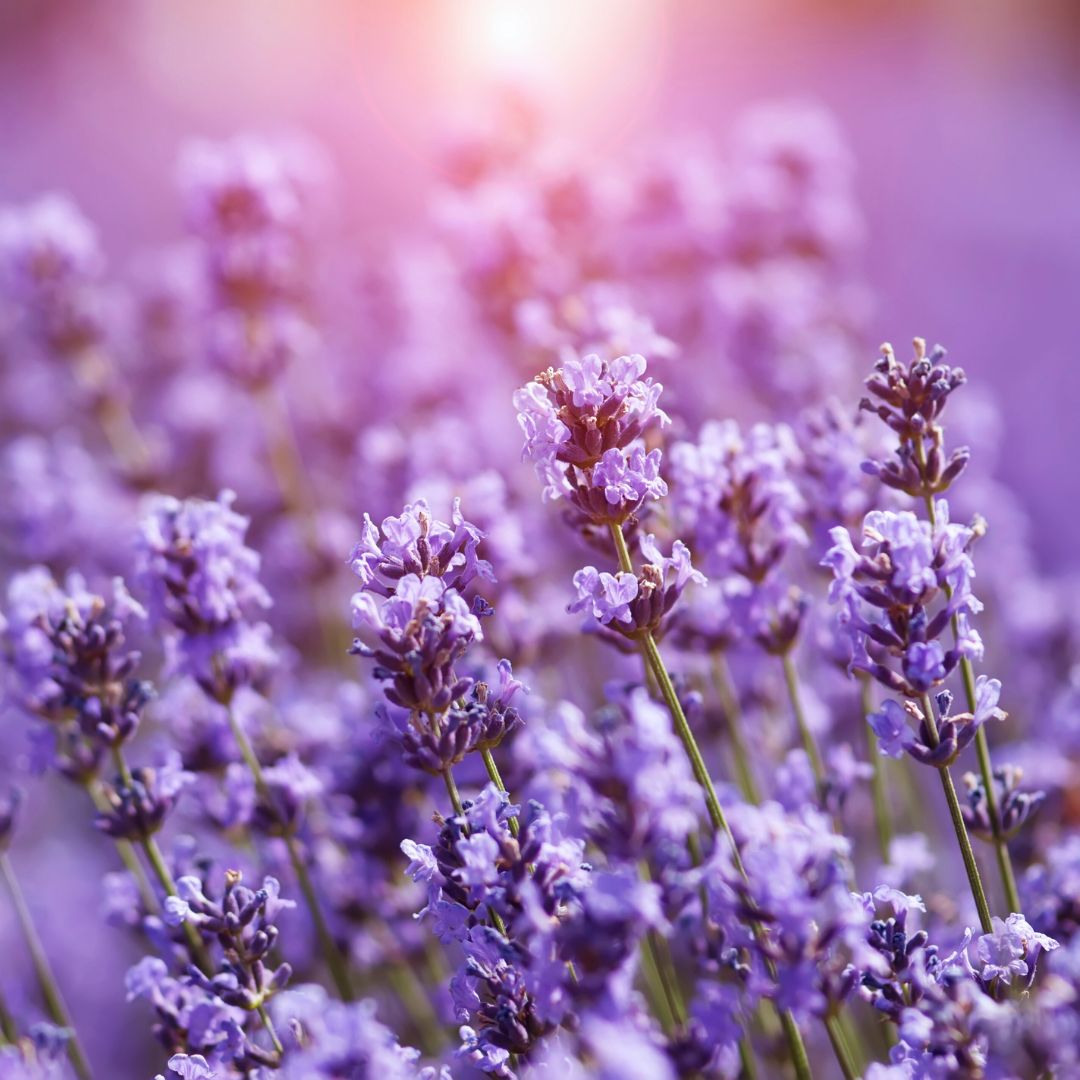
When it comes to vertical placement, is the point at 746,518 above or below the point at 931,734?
above

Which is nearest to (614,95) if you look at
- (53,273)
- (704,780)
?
(53,273)

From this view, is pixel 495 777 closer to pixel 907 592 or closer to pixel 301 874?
pixel 907 592

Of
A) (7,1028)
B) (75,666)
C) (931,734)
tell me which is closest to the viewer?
(931,734)

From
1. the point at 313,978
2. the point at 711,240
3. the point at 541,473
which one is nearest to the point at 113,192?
the point at 711,240

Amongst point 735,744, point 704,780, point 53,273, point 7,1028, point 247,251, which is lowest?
point 7,1028

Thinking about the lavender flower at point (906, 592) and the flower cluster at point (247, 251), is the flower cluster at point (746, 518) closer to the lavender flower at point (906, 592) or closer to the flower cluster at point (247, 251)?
the lavender flower at point (906, 592)

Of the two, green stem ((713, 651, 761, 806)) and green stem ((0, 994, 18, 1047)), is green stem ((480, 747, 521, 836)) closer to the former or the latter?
green stem ((713, 651, 761, 806))

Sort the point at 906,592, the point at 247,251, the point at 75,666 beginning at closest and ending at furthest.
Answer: the point at 906,592 → the point at 75,666 → the point at 247,251
